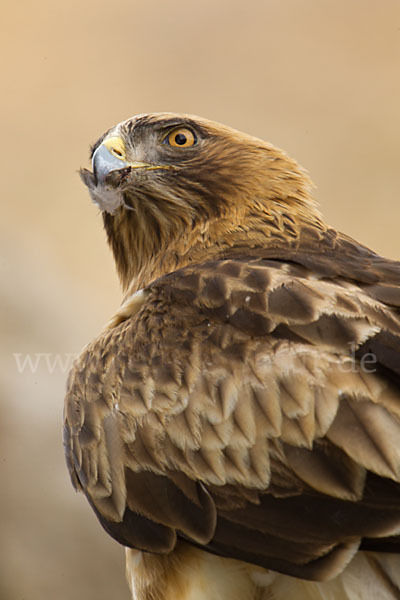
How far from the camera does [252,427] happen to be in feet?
5.45

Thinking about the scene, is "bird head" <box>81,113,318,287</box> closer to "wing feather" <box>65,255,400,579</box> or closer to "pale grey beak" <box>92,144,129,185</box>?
"pale grey beak" <box>92,144,129,185</box>

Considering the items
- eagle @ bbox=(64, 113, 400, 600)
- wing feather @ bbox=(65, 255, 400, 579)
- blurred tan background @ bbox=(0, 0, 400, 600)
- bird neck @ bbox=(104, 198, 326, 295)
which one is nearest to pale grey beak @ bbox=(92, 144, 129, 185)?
bird neck @ bbox=(104, 198, 326, 295)

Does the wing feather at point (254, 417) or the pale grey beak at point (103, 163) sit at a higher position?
the pale grey beak at point (103, 163)

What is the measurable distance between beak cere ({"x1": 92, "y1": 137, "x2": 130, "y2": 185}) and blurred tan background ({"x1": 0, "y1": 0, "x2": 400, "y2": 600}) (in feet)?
8.02

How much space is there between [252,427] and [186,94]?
3.91 metres

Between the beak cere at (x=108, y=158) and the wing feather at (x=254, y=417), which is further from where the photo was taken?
the beak cere at (x=108, y=158)

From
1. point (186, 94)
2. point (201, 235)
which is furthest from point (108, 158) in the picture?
point (186, 94)

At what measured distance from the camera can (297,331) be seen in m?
1.67

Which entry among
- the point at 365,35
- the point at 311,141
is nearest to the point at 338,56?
the point at 365,35

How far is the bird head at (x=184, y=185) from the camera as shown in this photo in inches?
91.0

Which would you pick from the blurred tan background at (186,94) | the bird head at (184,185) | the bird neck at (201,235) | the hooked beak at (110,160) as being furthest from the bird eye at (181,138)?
the blurred tan background at (186,94)

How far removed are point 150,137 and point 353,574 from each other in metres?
1.35

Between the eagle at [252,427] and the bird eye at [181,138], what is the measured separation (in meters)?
0.46

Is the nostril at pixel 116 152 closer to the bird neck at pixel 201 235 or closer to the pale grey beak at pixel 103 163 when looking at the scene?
the pale grey beak at pixel 103 163
